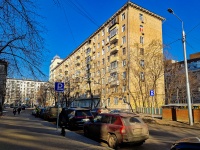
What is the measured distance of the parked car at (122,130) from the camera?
8.65 meters

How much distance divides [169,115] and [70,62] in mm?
60823

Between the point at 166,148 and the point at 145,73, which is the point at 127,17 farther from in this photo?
the point at 166,148

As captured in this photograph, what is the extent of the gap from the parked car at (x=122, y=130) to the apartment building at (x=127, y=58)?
79.4ft

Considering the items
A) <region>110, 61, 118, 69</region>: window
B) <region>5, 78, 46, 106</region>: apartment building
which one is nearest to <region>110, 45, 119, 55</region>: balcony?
<region>110, 61, 118, 69</region>: window

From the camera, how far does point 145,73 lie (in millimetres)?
34875

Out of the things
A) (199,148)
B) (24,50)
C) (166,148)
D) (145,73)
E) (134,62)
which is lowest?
(166,148)

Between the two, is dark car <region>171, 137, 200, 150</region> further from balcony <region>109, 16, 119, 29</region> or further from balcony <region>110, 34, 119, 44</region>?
balcony <region>109, 16, 119, 29</region>

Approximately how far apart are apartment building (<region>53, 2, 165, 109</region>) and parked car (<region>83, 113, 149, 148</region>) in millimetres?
24216

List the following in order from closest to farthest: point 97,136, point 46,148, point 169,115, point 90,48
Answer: point 46,148
point 97,136
point 169,115
point 90,48

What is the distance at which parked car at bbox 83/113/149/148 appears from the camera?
865cm

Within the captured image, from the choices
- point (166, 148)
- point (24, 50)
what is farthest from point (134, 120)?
point (24, 50)

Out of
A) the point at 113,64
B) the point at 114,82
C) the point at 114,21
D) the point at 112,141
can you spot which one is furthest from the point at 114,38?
the point at 112,141

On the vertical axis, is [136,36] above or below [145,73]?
above

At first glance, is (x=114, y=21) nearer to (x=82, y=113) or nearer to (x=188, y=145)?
(x=82, y=113)
